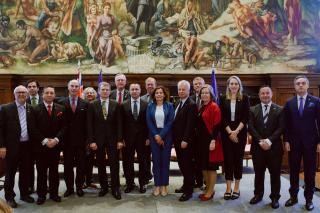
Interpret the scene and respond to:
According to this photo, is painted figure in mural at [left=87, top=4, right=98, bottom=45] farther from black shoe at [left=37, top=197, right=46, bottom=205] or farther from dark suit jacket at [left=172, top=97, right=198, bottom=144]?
black shoe at [left=37, top=197, right=46, bottom=205]

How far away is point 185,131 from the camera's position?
5348mm

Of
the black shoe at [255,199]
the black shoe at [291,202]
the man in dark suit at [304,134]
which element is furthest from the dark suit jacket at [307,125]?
the black shoe at [255,199]

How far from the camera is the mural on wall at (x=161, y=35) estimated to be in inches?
378

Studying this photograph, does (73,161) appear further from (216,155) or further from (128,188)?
(216,155)

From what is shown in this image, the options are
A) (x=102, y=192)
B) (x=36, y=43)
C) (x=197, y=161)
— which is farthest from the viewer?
(x=36, y=43)

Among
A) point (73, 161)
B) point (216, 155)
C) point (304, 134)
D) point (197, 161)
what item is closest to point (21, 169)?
point (73, 161)

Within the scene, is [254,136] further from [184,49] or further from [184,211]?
[184,49]

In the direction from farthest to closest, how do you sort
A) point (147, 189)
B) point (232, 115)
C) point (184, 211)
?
point (147, 189)
point (232, 115)
point (184, 211)

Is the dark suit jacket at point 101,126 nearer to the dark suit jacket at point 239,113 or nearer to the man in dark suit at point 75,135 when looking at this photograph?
the man in dark suit at point 75,135

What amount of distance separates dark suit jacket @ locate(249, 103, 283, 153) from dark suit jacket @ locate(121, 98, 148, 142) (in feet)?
5.07

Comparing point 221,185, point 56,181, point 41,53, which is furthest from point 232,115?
point 41,53

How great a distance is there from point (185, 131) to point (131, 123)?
0.82 meters

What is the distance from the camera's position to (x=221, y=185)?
6.29 meters

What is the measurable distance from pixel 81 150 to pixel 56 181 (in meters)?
0.54
